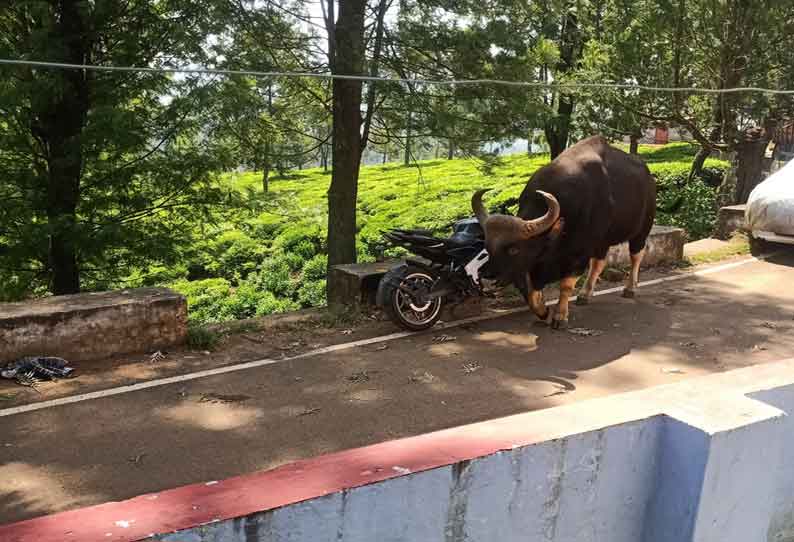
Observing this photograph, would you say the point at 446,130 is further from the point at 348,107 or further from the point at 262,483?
the point at 262,483

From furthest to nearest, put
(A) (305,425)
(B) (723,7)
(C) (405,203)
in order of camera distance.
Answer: (C) (405,203), (B) (723,7), (A) (305,425)

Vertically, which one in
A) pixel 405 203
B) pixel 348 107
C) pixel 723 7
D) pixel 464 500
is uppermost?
pixel 723 7

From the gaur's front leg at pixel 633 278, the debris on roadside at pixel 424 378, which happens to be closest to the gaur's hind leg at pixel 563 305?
the gaur's front leg at pixel 633 278

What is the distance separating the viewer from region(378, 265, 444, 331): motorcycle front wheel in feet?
26.3

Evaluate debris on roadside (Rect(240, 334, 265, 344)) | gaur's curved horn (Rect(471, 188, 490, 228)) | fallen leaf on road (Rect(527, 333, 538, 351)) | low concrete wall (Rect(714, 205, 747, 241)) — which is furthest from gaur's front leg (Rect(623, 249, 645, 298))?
debris on roadside (Rect(240, 334, 265, 344))

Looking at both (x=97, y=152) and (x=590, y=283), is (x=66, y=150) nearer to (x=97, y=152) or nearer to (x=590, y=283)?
(x=97, y=152)

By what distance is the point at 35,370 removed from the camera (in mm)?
6465

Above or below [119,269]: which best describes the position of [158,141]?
above

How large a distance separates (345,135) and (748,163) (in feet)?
30.4

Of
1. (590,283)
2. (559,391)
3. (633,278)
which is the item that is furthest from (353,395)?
(633,278)

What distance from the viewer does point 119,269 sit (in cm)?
1177

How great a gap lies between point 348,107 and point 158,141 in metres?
2.83

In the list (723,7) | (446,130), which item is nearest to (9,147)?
(446,130)

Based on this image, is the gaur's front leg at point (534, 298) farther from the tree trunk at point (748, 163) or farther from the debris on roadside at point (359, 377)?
the tree trunk at point (748, 163)
